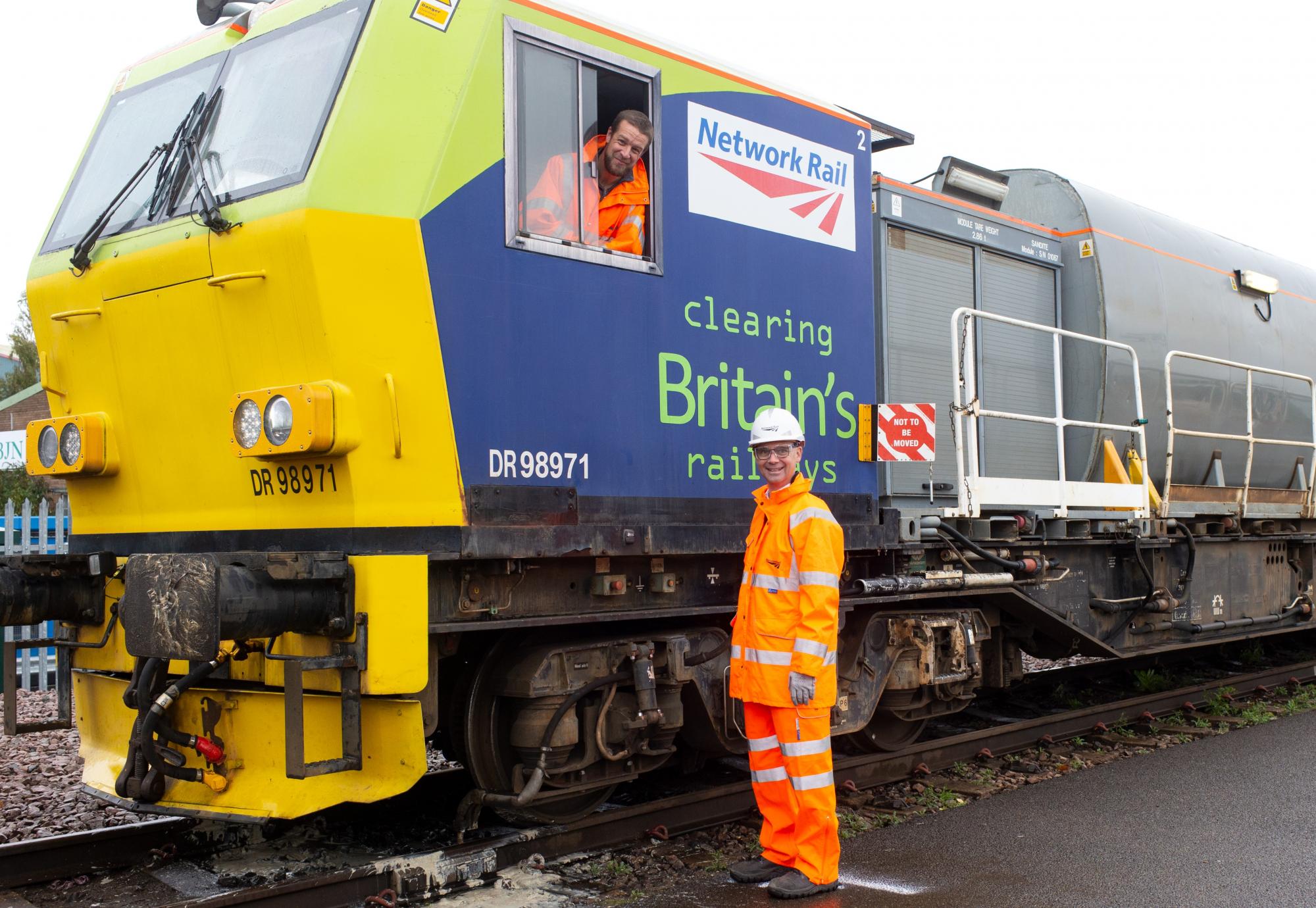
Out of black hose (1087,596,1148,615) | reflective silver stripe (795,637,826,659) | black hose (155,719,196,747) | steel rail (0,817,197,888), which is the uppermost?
reflective silver stripe (795,637,826,659)

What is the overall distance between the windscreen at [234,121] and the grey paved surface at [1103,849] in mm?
3191

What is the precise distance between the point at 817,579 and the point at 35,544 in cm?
918

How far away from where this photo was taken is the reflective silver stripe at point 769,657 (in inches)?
181

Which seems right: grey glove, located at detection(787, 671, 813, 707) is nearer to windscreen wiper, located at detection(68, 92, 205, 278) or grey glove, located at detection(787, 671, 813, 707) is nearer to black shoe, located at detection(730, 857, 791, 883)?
black shoe, located at detection(730, 857, 791, 883)

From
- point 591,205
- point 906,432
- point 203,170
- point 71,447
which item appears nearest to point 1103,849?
point 906,432

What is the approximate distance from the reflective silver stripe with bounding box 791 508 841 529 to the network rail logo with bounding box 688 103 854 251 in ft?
4.93

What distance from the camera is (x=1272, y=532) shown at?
949 cm

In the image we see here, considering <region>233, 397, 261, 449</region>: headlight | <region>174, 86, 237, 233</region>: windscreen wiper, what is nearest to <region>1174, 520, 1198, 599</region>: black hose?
<region>233, 397, 261, 449</region>: headlight

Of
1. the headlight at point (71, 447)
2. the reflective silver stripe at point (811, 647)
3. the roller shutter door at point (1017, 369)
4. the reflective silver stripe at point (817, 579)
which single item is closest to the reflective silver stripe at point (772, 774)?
the reflective silver stripe at point (811, 647)

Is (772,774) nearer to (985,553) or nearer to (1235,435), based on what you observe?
(985,553)

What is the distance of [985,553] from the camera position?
21.3 ft

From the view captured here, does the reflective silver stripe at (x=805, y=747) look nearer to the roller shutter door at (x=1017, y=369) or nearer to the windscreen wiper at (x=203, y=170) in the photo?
the windscreen wiper at (x=203, y=170)

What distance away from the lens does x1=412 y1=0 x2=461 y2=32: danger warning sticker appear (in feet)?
14.0

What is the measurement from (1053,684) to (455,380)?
22.5ft
